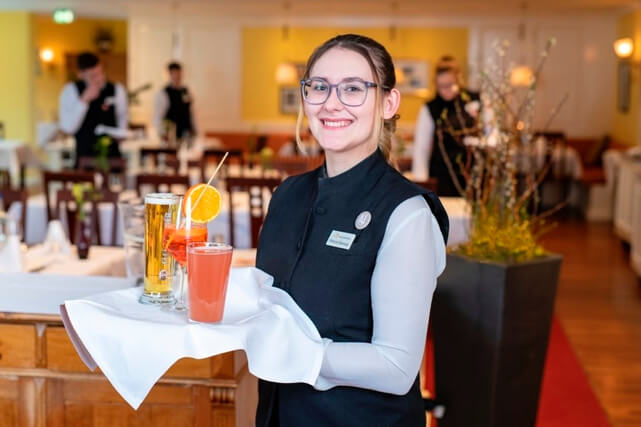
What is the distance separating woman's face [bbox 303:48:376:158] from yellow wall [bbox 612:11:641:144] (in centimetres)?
1046

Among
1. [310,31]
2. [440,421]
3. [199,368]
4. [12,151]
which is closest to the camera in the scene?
[199,368]

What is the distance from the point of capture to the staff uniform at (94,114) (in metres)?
7.69

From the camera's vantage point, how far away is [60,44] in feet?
57.6

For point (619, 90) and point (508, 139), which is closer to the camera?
point (508, 139)

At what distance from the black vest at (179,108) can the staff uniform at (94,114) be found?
3.00 meters

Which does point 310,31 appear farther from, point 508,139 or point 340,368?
point 340,368

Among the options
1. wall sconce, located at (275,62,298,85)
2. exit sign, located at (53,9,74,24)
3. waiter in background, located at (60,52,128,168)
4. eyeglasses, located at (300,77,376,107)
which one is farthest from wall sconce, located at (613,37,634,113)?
eyeglasses, located at (300,77,376,107)

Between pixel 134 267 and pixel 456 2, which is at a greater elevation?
pixel 456 2

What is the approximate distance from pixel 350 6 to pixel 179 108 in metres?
3.11

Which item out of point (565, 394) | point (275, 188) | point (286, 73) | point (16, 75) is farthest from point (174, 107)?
point (275, 188)

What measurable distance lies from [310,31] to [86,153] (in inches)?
266

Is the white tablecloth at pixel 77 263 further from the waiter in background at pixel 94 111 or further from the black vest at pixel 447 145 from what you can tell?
the waiter in background at pixel 94 111

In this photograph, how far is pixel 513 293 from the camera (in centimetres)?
344

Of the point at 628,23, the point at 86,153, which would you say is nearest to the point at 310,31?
the point at 628,23
